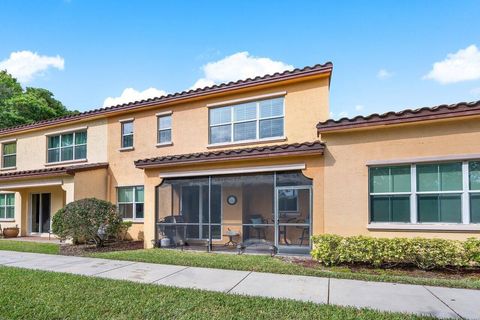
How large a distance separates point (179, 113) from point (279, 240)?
310 inches

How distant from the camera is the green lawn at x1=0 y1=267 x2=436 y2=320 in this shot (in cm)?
540

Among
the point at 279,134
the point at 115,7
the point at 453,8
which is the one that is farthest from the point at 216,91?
the point at 453,8

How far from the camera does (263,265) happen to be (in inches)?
364

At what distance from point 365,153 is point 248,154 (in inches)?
153

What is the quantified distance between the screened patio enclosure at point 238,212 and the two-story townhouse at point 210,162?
4cm

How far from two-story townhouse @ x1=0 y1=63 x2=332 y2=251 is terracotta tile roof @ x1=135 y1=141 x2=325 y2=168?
4 cm

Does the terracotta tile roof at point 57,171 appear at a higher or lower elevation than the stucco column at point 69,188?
higher

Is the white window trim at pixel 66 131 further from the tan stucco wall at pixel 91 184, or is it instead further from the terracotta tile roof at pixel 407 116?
the terracotta tile roof at pixel 407 116

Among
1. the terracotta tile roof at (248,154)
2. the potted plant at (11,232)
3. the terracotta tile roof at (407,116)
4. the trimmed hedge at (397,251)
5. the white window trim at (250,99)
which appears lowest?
the potted plant at (11,232)

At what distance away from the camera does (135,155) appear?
54.5ft

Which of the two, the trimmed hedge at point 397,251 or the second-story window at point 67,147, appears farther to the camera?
the second-story window at point 67,147

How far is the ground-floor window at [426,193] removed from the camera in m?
9.02

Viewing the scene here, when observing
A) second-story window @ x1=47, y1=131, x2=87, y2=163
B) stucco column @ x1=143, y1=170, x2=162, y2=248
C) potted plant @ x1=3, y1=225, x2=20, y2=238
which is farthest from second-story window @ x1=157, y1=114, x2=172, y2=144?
potted plant @ x1=3, y1=225, x2=20, y2=238

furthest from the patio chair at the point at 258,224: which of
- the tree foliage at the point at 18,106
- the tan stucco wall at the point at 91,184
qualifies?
the tree foliage at the point at 18,106
